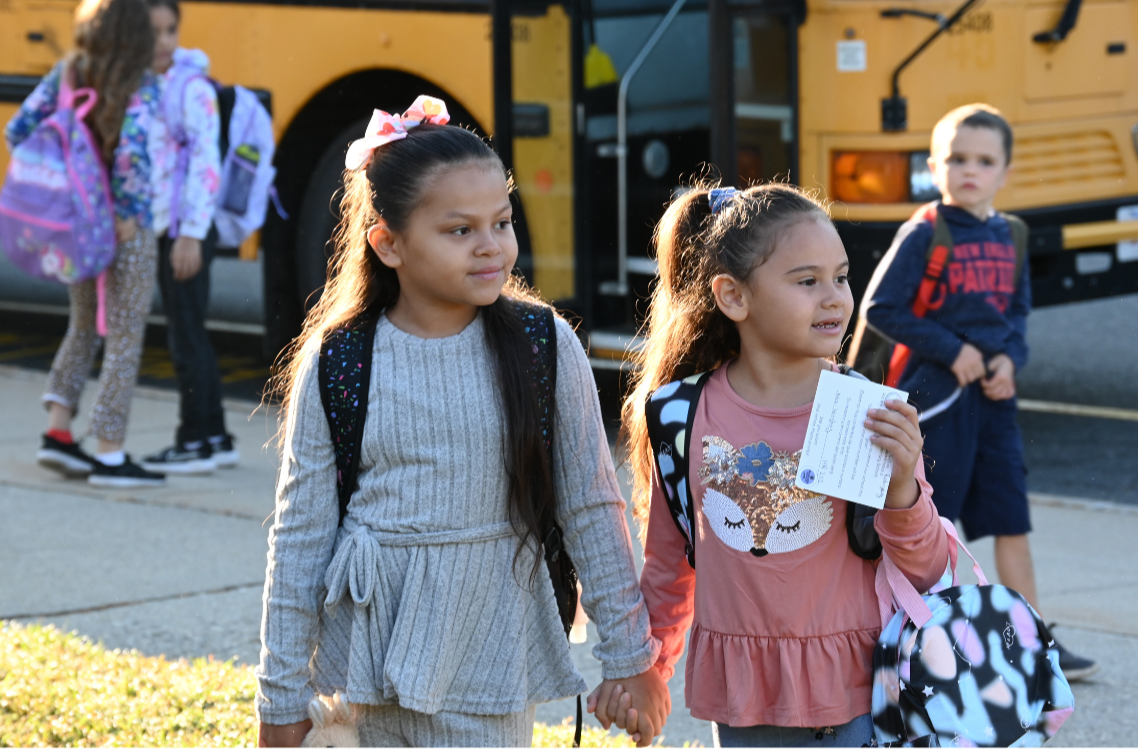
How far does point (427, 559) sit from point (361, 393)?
0.27 meters

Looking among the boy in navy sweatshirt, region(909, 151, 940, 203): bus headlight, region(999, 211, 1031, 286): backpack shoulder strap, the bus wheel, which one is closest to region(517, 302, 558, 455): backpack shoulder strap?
the boy in navy sweatshirt

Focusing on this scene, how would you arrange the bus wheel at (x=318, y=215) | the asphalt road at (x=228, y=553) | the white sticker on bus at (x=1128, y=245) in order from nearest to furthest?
the asphalt road at (x=228, y=553) < the white sticker on bus at (x=1128, y=245) < the bus wheel at (x=318, y=215)

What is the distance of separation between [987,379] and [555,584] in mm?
1813

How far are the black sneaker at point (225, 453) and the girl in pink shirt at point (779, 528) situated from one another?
4209 mm

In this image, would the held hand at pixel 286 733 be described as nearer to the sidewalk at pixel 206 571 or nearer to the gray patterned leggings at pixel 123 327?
the sidewalk at pixel 206 571

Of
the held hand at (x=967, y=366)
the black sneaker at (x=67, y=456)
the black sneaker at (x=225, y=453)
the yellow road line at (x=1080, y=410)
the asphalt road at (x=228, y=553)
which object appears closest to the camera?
the held hand at (x=967, y=366)

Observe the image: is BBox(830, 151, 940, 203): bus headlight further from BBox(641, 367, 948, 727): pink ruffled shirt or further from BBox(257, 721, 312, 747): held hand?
BBox(257, 721, 312, 747): held hand

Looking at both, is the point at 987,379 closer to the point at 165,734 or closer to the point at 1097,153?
the point at 165,734

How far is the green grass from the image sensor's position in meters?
3.38

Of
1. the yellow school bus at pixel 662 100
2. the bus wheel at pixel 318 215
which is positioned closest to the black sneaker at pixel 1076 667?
the yellow school bus at pixel 662 100

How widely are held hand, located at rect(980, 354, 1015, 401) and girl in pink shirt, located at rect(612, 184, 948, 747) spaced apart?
1551 mm

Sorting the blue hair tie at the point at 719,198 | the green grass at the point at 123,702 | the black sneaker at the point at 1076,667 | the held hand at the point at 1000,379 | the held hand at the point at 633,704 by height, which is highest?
the blue hair tie at the point at 719,198

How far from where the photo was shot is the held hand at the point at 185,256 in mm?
6035

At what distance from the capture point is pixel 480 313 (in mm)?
2424
